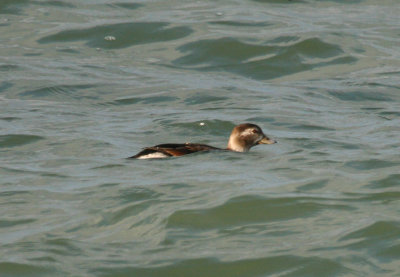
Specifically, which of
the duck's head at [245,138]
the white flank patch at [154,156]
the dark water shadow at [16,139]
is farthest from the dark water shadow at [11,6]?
the white flank patch at [154,156]

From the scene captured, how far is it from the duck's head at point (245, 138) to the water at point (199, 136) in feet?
0.63

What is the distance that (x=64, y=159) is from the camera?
11.0 m

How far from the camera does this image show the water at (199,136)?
299 inches

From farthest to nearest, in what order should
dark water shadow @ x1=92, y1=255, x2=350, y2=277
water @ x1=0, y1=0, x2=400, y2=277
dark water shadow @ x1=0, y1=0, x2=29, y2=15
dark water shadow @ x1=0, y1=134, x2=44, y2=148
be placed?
dark water shadow @ x1=0, y1=0, x2=29, y2=15, dark water shadow @ x1=0, y1=134, x2=44, y2=148, water @ x1=0, y1=0, x2=400, y2=277, dark water shadow @ x1=92, y1=255, x2=350, y2=277

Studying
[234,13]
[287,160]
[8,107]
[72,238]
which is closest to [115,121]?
[8,107]

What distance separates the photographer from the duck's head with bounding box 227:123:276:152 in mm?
11602

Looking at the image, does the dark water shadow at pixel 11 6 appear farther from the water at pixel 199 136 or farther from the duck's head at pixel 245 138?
the duck's head at pixel 245 138

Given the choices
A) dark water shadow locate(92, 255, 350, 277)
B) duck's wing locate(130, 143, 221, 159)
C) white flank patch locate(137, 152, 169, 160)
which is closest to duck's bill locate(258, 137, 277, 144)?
duck's wing locate(130, 143, 221, 159)

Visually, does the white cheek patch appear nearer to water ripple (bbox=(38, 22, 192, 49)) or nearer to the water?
the water

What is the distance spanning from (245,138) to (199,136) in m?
1.30

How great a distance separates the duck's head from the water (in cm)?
19

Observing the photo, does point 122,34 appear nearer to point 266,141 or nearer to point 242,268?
point 266,141

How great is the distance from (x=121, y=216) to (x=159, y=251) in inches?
39.1

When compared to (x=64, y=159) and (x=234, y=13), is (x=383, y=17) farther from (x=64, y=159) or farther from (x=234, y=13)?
(x=64, y=159)
